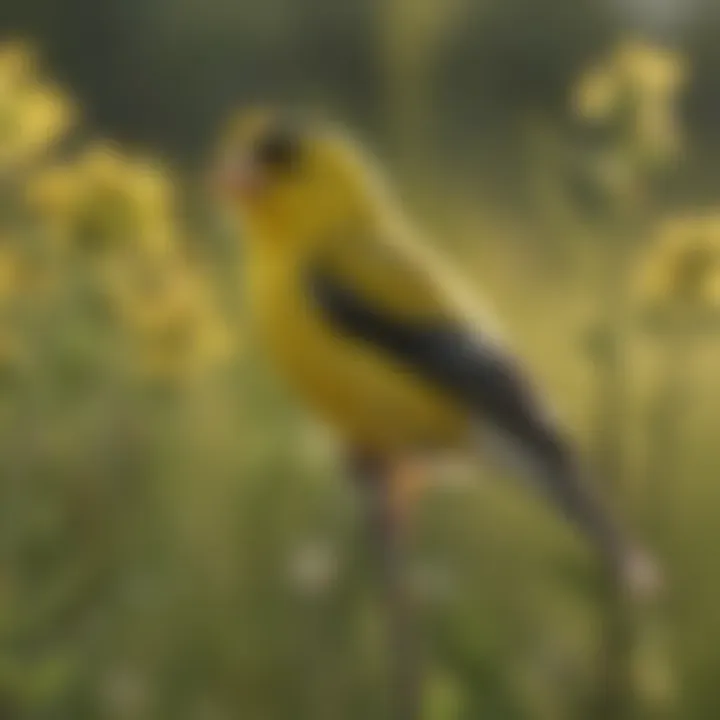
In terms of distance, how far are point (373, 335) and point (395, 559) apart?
0.60ft

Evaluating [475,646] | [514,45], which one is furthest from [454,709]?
[514,45]

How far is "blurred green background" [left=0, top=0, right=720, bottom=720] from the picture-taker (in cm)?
112

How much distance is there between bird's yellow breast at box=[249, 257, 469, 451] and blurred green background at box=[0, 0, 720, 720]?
0.04 meters

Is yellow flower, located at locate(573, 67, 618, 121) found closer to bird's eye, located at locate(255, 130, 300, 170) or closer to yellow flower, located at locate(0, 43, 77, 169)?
bird's eye, located at locate(255, 130, 300, 170)

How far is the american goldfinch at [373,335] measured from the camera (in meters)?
1.08

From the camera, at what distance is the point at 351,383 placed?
42.6 inches

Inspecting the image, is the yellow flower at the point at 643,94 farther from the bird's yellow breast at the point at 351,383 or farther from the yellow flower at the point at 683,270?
the bird's yellow breast at the point at 351,383

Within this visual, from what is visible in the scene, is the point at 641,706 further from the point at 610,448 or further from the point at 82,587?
the point at 82,587

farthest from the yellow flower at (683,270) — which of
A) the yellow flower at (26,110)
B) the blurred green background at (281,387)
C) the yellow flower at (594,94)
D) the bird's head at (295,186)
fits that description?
the yellow flower at (26,110)

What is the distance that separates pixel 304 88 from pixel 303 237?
156 mm

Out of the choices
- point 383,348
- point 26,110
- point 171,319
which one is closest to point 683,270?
point 383,348

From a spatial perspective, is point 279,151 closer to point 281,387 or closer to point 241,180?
point 241,180

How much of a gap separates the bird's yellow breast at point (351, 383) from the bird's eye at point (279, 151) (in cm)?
8

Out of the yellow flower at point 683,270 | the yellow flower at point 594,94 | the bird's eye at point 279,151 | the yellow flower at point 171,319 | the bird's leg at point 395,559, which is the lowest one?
the bird's leg at point 395,559
